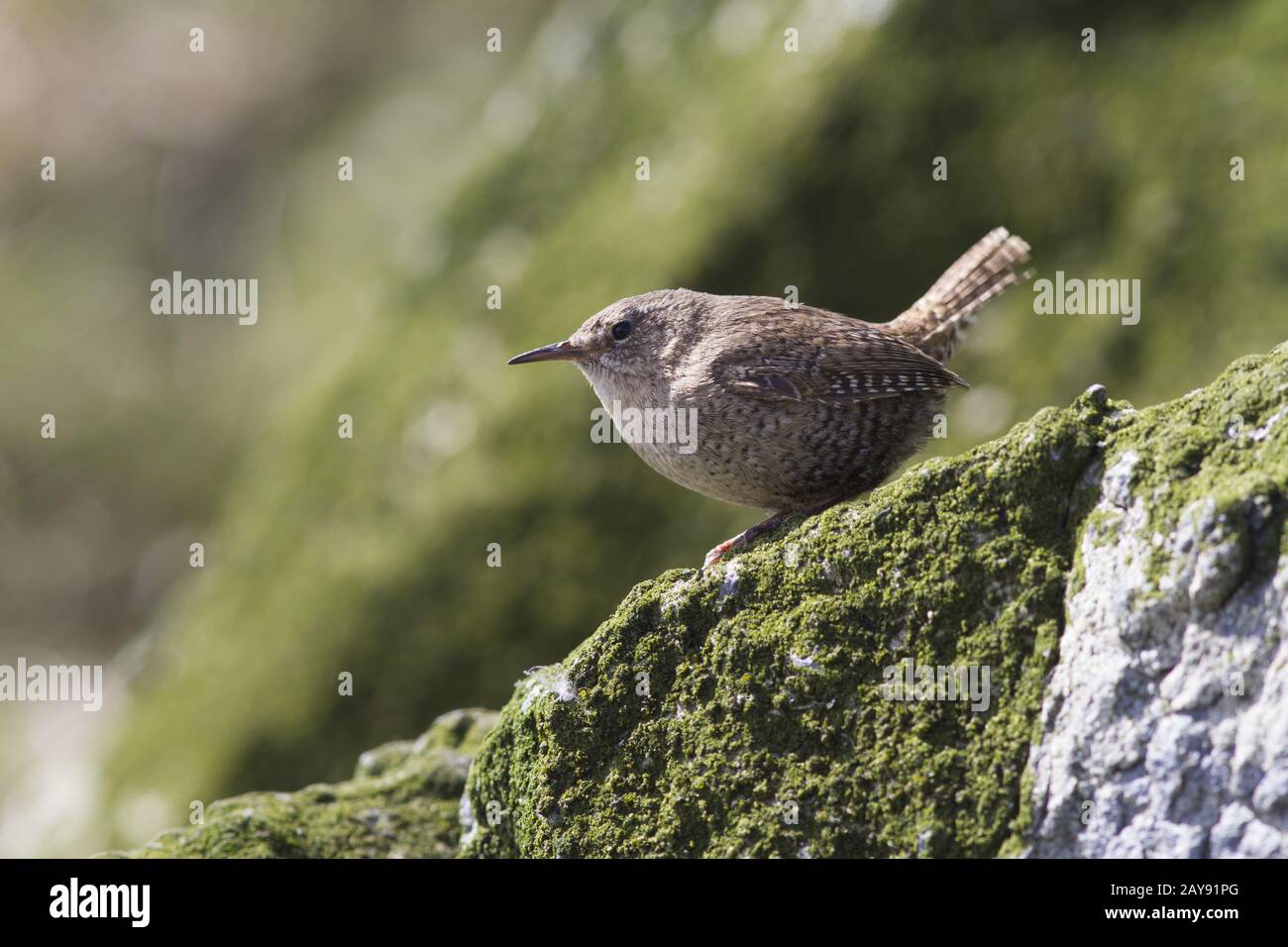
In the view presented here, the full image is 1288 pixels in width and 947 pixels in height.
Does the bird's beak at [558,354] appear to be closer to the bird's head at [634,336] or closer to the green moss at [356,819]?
the bird's head at [634,336]

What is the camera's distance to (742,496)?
18.8 ft

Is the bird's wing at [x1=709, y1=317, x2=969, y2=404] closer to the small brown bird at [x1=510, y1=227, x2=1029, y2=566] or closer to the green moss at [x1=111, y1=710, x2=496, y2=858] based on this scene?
the small brown bird at [x1=510, y1=227, x2=1029, y2=566]

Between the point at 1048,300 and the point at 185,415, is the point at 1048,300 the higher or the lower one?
the lower one

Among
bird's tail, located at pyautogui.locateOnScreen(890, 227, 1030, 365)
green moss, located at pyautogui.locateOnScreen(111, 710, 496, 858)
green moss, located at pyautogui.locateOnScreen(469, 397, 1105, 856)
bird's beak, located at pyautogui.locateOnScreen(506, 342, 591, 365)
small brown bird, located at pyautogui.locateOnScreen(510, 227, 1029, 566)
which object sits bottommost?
green moss, located at pyautogui.locateOnScreen(111, 710, 496, 858)

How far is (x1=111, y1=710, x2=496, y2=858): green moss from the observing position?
5332 mm

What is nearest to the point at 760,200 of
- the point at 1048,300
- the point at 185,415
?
the point at 1048,300

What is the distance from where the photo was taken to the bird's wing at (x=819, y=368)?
5.62 metres

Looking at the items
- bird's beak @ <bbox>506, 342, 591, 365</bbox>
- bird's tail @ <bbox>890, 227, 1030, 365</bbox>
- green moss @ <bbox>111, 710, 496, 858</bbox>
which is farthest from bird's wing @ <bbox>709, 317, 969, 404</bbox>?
green moss @ <bbox>111, 710, 496, 858</bbox>

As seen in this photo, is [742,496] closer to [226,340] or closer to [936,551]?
[936,551]

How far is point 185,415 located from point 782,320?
12.0 meters

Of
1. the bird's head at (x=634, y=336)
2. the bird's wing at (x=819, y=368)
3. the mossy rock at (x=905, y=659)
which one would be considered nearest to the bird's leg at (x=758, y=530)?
the bird's wing at (x=819, y=368)

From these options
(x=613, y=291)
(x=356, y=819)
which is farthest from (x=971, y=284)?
(x=356, y=819)

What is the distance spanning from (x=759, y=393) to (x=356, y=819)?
2.53 meters

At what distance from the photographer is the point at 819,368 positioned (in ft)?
18.7
